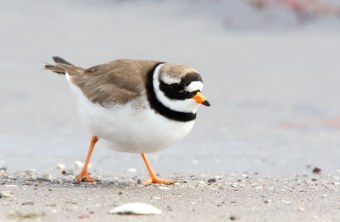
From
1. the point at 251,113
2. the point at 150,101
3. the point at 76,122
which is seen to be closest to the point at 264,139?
the point at 251,113

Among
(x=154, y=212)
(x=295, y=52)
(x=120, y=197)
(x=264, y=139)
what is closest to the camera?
(x=154, y=212)

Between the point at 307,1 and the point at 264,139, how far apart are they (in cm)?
790

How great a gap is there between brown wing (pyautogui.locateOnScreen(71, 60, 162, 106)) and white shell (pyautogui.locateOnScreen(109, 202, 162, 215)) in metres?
1.33

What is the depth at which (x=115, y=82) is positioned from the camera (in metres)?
7.63

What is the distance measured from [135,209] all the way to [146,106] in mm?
1303

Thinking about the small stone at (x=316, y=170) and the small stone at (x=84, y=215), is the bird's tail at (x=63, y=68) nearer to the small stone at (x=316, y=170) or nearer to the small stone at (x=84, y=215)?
the small stone at (x=84, y=215)

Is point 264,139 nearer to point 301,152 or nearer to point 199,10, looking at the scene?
point 301,152

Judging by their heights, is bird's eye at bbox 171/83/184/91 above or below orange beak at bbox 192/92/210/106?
above

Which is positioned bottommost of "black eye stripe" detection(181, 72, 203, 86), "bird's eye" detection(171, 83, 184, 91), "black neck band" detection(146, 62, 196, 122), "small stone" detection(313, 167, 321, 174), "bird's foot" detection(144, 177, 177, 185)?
"bird's foot" detection(144, 177, 177, 185)

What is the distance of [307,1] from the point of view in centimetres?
1816

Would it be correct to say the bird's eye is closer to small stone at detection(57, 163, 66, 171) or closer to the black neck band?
the black neck band

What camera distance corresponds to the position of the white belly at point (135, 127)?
7137 mm

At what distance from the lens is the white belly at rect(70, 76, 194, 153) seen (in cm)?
714

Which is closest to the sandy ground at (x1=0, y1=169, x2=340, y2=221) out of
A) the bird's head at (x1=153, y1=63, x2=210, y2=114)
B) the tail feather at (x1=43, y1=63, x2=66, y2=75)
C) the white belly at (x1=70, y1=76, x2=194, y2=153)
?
the white belly at (x1=70, y1=76, x2=194, y2=153)
